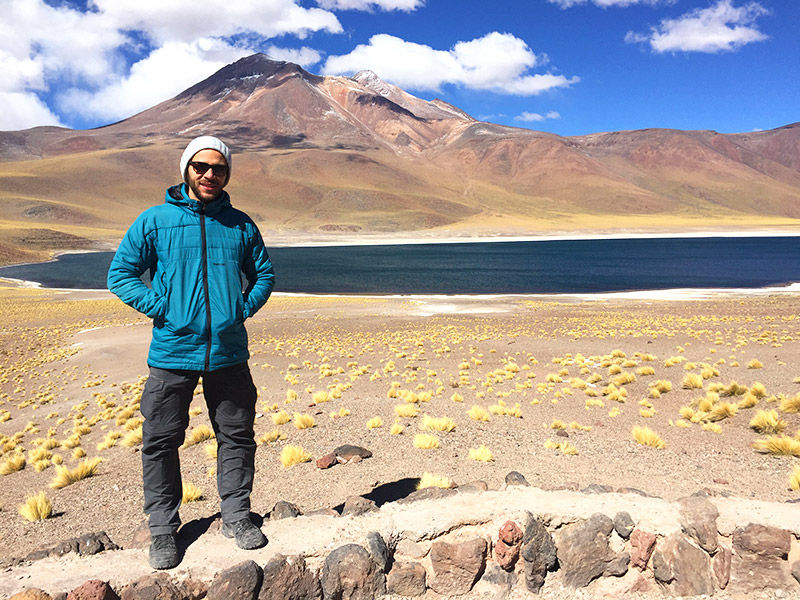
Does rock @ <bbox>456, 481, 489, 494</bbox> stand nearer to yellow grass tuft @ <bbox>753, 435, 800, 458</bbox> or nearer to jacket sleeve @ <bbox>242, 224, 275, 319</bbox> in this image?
jacket sleeve @ <bbox>242, 224, 275, 319</bbox>

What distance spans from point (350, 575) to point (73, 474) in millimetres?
4679

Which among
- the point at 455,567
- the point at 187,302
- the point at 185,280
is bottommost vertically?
the point at 455,567

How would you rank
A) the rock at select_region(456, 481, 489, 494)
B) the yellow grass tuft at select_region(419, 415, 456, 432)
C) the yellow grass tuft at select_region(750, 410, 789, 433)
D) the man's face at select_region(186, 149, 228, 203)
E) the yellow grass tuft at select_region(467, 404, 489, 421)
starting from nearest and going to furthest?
the man's face at select_region(186, 149, 228, 203) → the rock at select_region(456, 481, 489, 494) → the yellow grass tuft at select_region(750, 410, 789, 433) → the yellow grass tuft at select_region(419, 415, 456, 432) → the yellow grass tuft at select_region(467, 404, 489, 421)

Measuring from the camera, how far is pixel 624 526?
3.82 metres

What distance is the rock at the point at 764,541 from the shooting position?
3688mm

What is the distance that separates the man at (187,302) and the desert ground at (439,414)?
5.64 ft

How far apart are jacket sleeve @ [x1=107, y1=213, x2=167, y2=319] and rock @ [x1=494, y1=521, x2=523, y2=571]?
9.00ft

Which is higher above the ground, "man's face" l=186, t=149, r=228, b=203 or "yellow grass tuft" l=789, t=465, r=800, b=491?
"man's face" l=186, t=149, r=228, b=203

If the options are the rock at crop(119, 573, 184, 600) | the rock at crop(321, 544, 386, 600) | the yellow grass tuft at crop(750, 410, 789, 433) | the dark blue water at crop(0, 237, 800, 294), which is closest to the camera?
the rock at crop(119, 573, 184, 600)

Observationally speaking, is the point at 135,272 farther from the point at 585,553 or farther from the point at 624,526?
the point at 624,526

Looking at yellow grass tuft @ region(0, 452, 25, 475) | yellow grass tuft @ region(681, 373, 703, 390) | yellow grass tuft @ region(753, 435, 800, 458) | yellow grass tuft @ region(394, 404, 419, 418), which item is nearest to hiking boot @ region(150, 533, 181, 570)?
yellow grass tuft @ region(394, 404, 419, 418)

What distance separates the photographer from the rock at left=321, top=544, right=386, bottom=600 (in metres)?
3.47

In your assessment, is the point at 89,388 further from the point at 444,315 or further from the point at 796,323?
the point at 796,323

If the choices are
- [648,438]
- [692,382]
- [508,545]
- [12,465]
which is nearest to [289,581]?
[508,545]
